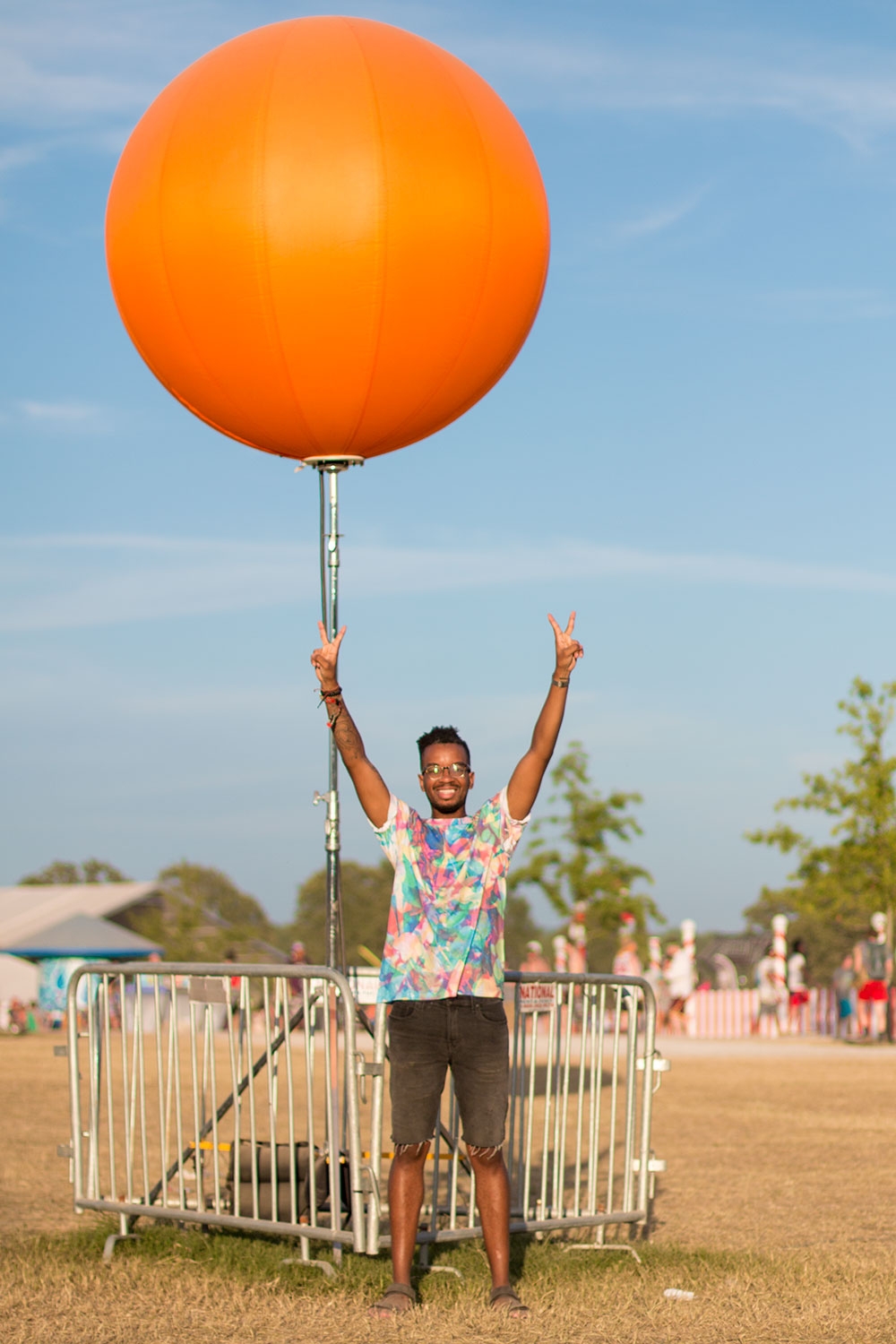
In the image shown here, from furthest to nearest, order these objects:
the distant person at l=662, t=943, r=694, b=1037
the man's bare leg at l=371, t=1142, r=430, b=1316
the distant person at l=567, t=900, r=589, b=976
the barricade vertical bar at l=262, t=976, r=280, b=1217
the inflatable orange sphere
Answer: the distant person at l=567, t=900, r=589, b=976, the distant person at l=662, t=943, r=694, b=1037, the barricade vertical bar at l=262, t=976, r=280, b=1217, the inflatable orange sphere, the man's bare leg at l=371, t=1142, r=430, b=1316

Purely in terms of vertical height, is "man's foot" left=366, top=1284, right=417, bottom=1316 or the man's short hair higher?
the man's short hair

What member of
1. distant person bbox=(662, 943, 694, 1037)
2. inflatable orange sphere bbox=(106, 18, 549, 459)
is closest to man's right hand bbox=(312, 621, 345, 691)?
inflatable orange sphere bbox=(106, 18, 549, 459)

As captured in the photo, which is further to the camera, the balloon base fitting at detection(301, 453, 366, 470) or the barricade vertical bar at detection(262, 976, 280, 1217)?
the balloon base fitting at detection(301, 453, 366, 470)

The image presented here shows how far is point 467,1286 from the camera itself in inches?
245

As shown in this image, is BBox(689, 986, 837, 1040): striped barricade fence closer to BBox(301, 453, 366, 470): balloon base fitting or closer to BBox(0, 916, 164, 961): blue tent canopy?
BBox(0, 916, 164, 961): blue tent canopy

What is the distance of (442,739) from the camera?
6.14m

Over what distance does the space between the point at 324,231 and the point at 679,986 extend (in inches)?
1013

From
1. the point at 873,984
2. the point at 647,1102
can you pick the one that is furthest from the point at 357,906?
the point at 647,1102

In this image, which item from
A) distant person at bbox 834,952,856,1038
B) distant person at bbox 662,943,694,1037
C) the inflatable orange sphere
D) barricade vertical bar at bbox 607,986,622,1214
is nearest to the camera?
the inflatable orange sphere

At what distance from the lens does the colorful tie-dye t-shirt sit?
5.88 meters

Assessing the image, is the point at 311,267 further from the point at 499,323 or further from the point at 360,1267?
the point at 360,1267

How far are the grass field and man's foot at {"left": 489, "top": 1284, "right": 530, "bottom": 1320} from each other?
0.05 metres

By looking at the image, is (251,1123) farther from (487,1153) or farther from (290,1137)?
(487,1153)

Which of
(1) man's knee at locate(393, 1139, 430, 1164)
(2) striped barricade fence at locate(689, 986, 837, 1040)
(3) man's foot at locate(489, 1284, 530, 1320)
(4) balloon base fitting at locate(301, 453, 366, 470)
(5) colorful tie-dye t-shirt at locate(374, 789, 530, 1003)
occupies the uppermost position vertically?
(4) balloon base fitting at locate(301, 453, 366, 470)
